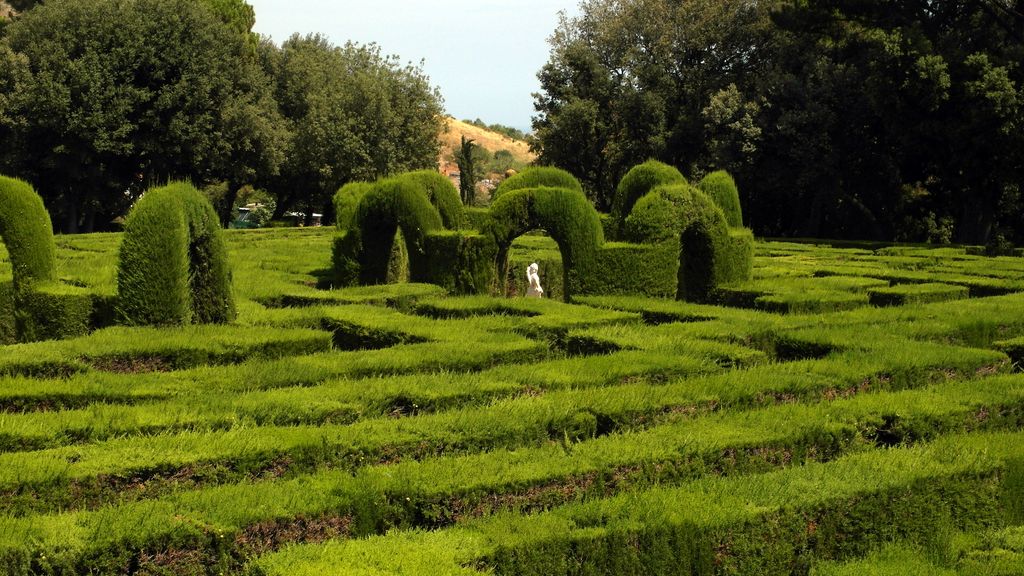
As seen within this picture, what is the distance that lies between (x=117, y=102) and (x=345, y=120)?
13.2 metres

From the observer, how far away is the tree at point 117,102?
4119cm

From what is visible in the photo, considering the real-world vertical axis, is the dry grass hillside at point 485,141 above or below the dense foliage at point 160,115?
above

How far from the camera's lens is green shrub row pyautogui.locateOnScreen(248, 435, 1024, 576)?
5.32 meters

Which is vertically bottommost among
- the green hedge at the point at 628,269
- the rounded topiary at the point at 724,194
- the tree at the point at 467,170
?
the green hedge at the point at 628,269

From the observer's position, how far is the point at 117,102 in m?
41.6

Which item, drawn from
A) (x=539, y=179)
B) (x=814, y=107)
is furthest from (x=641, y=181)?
(x=814, y=107)

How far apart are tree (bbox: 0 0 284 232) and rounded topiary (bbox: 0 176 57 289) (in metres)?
30.5

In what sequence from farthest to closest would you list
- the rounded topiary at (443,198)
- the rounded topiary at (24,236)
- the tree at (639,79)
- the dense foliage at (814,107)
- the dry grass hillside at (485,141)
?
the dry grass hillside at (485,141) < the tree at (639,79) < the dense foliage at (814,107) < the rounded topiary at (443,198) < the rounded topiary at (24,236)

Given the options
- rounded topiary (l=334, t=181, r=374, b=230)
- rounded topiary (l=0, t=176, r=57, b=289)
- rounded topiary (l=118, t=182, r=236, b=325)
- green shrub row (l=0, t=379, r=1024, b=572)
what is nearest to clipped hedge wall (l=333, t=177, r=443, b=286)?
rounded topiary (l=334, t=181, r=374, b=230)

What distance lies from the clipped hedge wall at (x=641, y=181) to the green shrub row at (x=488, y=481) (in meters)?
11.6

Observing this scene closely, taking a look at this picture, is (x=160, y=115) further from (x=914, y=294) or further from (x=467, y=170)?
(x=914, y=294)

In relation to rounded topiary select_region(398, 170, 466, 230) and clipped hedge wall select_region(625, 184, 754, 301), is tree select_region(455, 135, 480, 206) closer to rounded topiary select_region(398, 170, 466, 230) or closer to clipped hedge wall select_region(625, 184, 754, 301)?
rounded topiary select_region(398, 170, 466, 230)

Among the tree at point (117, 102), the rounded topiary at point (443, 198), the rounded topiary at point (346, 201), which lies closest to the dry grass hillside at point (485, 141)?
the tree at point (117, 102)

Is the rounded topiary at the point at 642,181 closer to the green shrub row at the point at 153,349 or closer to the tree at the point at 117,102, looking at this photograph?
the green shrub row at the point at 153,349
